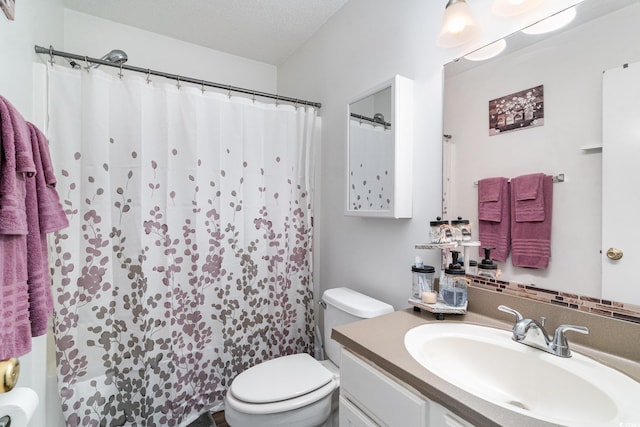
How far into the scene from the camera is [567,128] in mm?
888

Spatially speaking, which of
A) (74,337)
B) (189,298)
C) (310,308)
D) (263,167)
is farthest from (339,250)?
(74,337)

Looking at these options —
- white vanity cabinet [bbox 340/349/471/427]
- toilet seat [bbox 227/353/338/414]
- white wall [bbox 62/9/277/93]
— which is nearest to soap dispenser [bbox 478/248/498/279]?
white vanity cabinet [bbox 340/349/471/427]

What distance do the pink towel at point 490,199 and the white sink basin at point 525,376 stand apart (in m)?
0.40

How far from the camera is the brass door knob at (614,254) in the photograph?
79 cm

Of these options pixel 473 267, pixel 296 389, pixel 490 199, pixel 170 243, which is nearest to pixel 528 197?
pixel 490 199

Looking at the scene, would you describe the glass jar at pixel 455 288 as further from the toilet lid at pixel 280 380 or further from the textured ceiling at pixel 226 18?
the textured ceiling at pixel 226 18

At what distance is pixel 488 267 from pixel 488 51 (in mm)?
816

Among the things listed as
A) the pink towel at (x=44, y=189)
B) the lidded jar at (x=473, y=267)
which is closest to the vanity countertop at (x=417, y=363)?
the lidded jar at (x=473, y=267)

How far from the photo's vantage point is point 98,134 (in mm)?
1396

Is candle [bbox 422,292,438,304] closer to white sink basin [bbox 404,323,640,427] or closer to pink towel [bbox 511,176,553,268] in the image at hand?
white sink basin [bbox 404,323,640,427]

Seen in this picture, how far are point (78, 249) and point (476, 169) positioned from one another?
1798 mm

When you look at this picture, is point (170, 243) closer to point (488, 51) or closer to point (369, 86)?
point (369, 86)

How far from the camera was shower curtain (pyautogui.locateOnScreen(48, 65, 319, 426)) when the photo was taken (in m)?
1.37

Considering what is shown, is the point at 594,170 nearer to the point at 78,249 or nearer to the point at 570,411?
the point at 570,411
